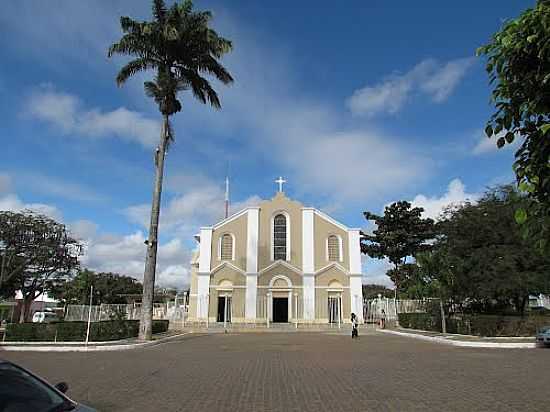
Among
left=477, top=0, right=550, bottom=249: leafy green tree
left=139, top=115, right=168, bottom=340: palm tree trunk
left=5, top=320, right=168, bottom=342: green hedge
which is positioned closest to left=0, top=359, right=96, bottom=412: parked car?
left=477, top=0, right=550, bottom=249: leafy green tree

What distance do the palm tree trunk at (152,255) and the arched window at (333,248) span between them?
2264 cm

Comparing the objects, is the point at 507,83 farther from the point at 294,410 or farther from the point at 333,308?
the point at 333,308

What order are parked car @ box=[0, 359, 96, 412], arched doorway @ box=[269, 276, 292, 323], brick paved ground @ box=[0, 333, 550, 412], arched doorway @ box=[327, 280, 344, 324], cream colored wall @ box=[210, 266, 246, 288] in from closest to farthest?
parked car @ box=[0, 359, 96, 412], brick paved ground @ box=[0, 333, 550, 412], arched doorway @ box=[327, 280, 344, 324], arched doorway @ box=[269, 276, 292, 323], cream colored wall @ box=[210, 266, 246, 288]

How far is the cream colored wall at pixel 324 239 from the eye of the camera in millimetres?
40969

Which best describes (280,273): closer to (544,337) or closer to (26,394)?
(544,337)

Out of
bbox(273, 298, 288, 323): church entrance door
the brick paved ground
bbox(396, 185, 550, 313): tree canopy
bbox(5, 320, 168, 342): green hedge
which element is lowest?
the brick paved ground

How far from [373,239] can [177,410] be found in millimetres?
41963

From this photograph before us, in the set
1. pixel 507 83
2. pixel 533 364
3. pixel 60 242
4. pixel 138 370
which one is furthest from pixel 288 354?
pixel 60 242

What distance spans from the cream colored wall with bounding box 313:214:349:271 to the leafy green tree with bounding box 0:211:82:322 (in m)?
20.8

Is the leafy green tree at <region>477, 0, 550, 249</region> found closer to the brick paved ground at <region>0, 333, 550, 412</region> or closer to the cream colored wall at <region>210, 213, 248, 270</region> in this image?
the brick paved ground at <region>0, 333, 550, 412</region>

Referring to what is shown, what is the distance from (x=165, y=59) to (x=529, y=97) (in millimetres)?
21775

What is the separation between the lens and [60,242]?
36188 millimetres

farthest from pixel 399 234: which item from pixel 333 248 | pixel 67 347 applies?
pixel 67 347

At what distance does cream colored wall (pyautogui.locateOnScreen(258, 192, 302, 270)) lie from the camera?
4103 centimetres
